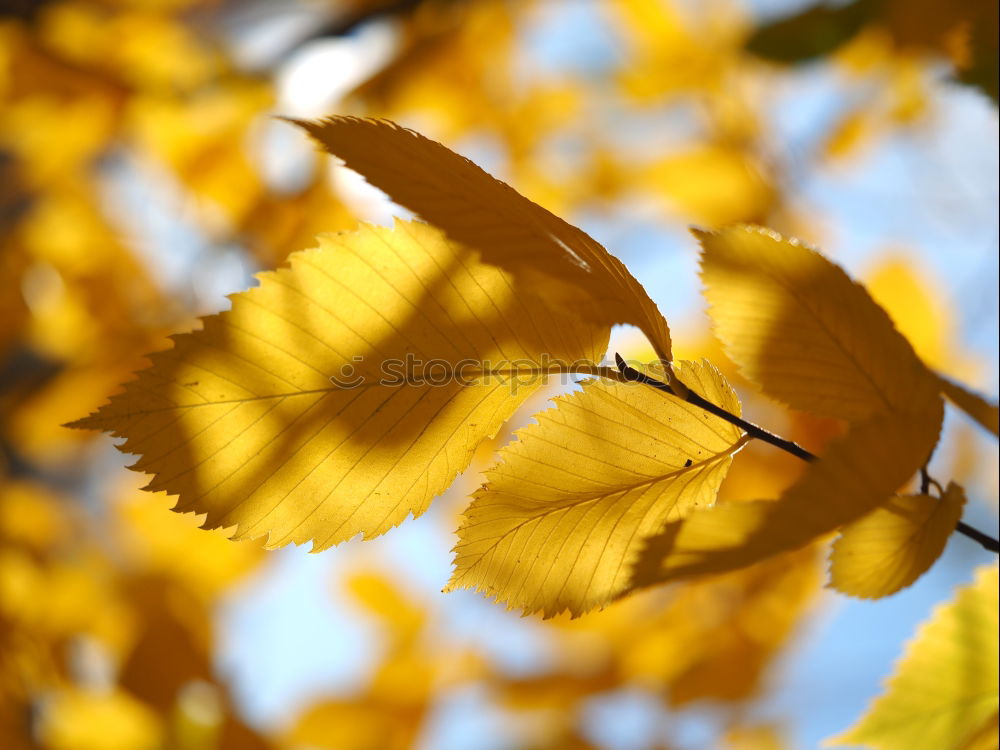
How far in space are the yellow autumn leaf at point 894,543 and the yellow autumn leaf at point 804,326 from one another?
0.04 metres

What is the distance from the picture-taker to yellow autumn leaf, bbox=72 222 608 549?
0.96 ft

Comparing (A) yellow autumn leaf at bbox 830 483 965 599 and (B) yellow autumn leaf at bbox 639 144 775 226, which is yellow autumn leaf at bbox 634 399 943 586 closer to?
(A) yellow autumn leaf at bbox 830 483 965 599

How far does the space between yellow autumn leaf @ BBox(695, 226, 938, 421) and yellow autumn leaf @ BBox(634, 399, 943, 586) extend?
5 centimetres

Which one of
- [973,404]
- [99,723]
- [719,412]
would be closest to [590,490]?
[719,412]

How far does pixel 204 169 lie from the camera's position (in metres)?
1.43

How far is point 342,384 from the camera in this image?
30cm

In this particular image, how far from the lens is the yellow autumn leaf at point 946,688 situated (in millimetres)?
353

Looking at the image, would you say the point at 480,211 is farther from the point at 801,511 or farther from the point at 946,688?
the point at 946,688

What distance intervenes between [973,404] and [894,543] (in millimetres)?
66

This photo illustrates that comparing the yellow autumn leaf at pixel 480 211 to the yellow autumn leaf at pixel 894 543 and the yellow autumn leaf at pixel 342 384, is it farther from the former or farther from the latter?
the yellow autumn leaf at pixel 894 543

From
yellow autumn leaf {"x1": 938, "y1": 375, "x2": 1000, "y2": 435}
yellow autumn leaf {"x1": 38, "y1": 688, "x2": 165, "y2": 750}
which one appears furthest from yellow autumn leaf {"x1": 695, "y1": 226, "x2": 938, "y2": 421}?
yellow autumn leaf {"x1": 38, "y1": 688, "x2": 165, "y2": 750}

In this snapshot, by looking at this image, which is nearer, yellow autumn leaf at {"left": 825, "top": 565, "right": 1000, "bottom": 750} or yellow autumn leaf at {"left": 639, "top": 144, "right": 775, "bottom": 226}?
yellow autumn leaf at {"left": 825, "top": 565, "right": 1000, "bottom": 750}

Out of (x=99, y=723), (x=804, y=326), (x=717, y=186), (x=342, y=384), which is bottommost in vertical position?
(x=99, y=723)

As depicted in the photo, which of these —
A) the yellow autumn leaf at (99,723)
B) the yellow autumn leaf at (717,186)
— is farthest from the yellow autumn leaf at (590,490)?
the yellow autumn leaf at (717,186)
